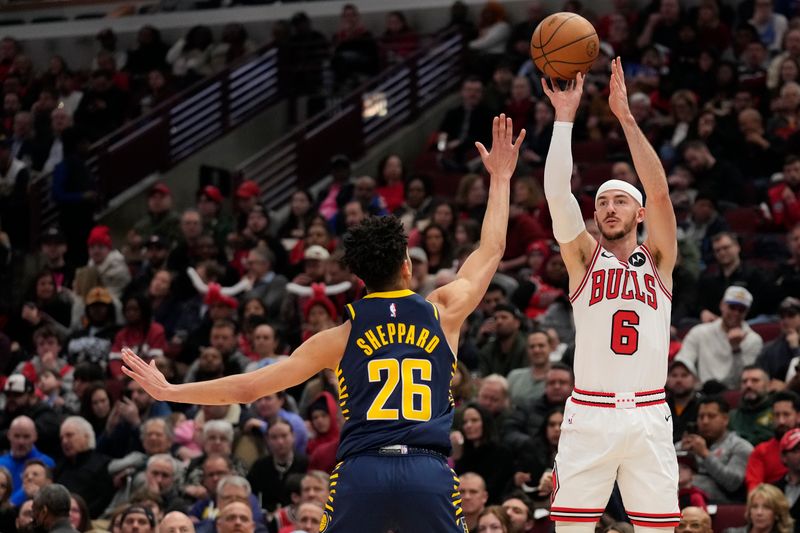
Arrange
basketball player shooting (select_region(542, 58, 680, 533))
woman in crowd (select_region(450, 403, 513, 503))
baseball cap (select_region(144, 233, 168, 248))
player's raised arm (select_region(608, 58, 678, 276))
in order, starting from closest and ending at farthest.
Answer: basketball player shooting (select_region(542, 58, 680, 533)), player's raised arm (select_region(608, 58, 678, 276)), woman in crowd (select_region(450, 403, 513, 503)), baseball cap (select_region(144, 233, 168, 248))

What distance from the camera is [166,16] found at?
2344 centimetres

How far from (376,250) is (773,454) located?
17.6ft

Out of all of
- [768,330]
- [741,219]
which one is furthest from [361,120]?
[768,330]

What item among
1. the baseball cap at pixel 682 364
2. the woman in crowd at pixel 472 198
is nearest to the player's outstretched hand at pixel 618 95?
the baseball cap at pixel 682 364

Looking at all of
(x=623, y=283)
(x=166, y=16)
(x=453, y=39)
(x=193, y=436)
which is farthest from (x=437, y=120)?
(x=623, y=283)

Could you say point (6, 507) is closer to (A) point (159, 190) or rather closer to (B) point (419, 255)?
(B) point (419, 255)

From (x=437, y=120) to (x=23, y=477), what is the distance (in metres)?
9.10

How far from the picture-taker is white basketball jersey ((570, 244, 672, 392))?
7934mm

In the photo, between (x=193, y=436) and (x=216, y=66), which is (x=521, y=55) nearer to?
(x=216, y=66)

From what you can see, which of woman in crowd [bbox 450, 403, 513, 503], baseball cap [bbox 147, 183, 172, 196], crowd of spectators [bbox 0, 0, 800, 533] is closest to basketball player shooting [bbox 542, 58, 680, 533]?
crowd of spectators [bbox 0, 0, 800, 533]

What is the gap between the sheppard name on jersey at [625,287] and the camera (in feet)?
26.2

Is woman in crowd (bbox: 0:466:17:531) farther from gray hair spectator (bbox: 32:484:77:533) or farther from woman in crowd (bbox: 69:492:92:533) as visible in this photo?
gray hair spectator (bbox: 32:484:77:533)

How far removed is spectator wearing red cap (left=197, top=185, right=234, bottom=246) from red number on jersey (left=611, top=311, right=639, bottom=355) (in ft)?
35.0

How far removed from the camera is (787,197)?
15.1 m
